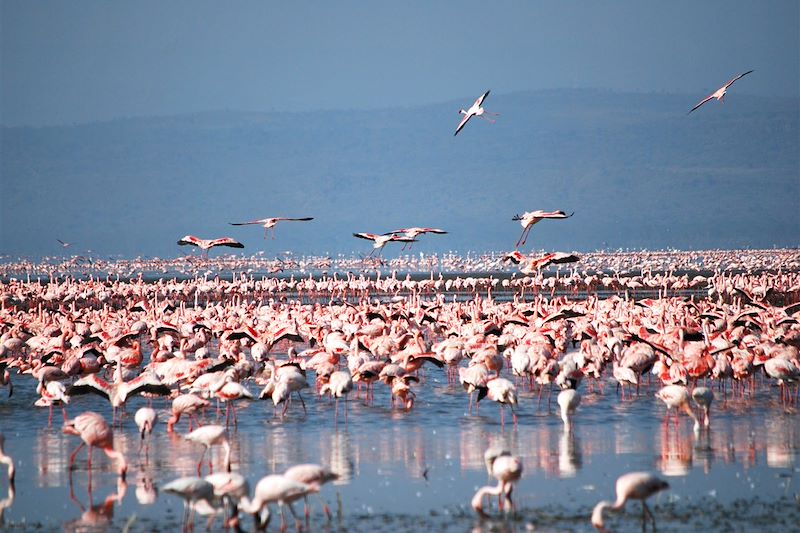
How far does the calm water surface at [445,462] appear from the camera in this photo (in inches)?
360

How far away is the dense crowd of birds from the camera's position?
10.0 metres

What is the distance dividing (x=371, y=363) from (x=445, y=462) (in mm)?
3935

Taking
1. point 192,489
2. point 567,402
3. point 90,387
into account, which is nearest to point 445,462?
point 567,402

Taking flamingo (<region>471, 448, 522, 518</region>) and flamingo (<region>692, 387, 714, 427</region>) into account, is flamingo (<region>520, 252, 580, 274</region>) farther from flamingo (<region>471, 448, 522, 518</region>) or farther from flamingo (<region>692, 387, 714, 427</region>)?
flamingo (<region>471, 448, 522, 518</region>)

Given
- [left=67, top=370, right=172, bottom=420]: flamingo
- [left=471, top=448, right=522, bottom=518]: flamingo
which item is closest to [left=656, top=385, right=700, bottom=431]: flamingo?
[left=471, top=448, right=522, bottom=518]: flamingo

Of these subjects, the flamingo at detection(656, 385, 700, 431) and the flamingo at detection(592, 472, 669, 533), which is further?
the flamingo at detection(656, 385, 700, 431)

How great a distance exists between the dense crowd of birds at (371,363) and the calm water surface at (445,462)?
0.26 metres

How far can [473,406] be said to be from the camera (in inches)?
590

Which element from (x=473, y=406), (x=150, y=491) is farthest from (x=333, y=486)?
(x=473, y=406)

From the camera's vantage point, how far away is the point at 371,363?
15.1 meters

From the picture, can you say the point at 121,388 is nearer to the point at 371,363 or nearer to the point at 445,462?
the point at 371,363

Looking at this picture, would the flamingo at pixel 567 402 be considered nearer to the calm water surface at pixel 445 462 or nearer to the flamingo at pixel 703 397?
the calm water surface at pixel 445 462

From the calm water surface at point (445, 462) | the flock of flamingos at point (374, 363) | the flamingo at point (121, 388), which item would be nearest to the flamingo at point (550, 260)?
the flock of flamingos at point (374, 363)

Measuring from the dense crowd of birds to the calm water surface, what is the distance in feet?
0.86
